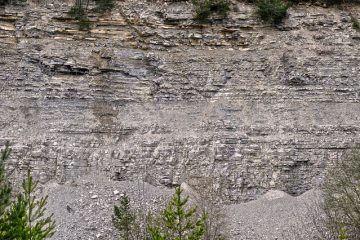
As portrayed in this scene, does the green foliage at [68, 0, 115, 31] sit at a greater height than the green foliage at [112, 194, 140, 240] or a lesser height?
greater

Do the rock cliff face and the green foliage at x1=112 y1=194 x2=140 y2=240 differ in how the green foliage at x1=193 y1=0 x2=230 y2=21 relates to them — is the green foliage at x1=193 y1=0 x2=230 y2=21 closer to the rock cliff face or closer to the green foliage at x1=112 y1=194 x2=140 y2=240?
the rock cliff face

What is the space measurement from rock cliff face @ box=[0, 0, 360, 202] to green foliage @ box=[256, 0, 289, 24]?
36cm

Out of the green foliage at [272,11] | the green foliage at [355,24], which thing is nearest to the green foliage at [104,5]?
the green foliage at [272,11]

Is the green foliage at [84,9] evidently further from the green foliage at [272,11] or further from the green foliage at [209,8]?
the green foliage at [272,11]

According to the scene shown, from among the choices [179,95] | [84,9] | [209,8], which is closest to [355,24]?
[209,8]

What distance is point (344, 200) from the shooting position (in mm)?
15188

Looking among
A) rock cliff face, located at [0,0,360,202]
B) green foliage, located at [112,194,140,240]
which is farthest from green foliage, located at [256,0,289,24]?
green foliage, located at [112,194,140,240]

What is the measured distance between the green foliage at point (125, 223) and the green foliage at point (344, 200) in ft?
19.9

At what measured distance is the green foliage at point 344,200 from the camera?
14883 mm

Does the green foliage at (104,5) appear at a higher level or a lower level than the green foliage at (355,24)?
higher

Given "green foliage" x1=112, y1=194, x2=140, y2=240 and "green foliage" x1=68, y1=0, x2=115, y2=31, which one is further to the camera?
"green foliage" x1=68, y1=0, x2=115, y2=31

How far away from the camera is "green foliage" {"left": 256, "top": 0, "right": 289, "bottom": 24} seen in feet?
68.9

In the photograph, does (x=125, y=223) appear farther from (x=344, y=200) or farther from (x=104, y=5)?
(x=104, y=5)

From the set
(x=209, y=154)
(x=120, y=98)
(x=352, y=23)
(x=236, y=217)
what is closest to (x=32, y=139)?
(x=120, y=98)
